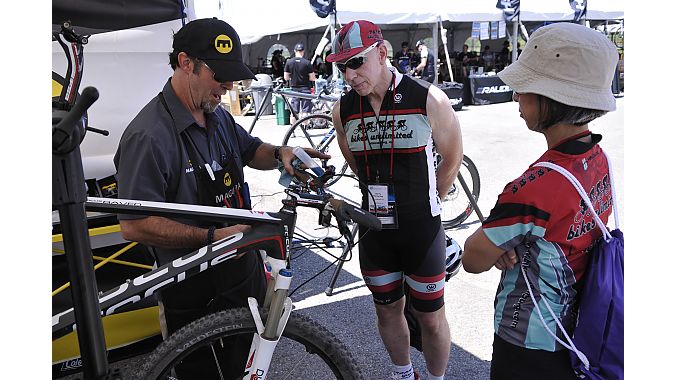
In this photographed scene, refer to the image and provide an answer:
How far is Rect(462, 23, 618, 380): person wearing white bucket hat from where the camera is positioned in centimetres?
154

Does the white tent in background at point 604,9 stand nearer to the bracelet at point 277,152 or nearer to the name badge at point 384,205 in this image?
the name badge at point 384,205

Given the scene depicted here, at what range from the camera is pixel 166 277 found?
175 centimetres

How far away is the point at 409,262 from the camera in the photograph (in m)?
2.56

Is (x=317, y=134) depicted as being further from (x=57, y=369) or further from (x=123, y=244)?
(x=57, y=369)

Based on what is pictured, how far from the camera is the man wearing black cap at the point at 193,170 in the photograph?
6.23 ft

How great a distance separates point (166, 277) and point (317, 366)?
641mm

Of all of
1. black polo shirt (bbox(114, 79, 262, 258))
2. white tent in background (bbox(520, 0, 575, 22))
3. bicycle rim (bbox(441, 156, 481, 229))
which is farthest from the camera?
white tent in background (bbox(520, 0, 575, 22))

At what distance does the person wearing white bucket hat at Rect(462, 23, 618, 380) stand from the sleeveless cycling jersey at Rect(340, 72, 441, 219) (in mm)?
812

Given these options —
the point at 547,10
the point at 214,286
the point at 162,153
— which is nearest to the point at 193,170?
the point at 162,153

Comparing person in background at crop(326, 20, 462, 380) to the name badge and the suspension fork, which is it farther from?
the suspension fork

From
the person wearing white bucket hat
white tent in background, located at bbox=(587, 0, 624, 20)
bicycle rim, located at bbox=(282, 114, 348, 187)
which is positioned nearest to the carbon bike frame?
the person wearing white bucket hat

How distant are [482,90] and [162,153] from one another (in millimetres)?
15638

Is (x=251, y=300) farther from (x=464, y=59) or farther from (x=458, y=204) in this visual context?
(x=464, y=59)

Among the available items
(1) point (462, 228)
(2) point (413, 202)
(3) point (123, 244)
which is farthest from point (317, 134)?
(2) point (413, 202)
